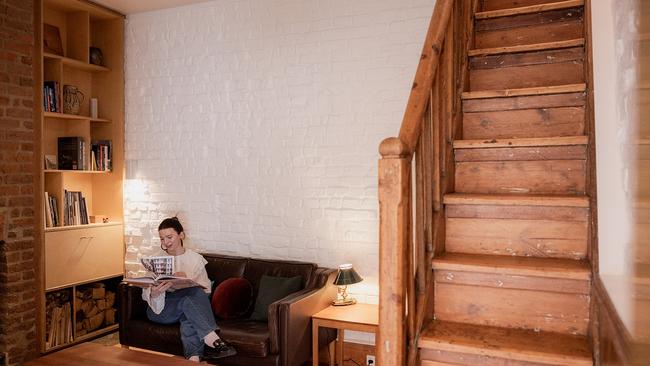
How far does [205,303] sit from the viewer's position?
141 inches

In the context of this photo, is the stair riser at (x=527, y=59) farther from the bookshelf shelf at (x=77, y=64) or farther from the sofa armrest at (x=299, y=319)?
the bookshelf shelf at (x=77, y=64)

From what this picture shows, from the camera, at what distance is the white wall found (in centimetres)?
103

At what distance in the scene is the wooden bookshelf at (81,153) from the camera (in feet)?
13.7

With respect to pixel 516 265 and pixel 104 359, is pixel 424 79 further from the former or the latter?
pixel 104 359

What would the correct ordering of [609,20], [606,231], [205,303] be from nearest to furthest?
1. [609,20]
2. [606,231]
3. [205,303]

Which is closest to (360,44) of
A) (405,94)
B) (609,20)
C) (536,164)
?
(405,94)

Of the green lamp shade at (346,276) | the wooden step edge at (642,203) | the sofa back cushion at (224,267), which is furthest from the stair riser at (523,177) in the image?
the sofa back cushion at (224,267)

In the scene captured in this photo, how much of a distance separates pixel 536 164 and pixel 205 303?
2403 mm

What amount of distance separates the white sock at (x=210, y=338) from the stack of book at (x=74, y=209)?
6.31ft

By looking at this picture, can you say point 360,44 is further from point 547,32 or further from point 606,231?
point 606,231

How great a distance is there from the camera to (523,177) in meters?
2.41

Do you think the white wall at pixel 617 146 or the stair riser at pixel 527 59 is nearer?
the white wall at pixel 617 146

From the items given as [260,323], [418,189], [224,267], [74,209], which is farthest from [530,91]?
[74,209]

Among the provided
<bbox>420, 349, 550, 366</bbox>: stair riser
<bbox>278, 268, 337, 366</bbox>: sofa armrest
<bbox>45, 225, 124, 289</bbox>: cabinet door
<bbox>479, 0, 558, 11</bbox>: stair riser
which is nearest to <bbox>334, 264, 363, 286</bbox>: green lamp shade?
<bbox>278, 268, 337, 366</bbox>: sofa armrest
